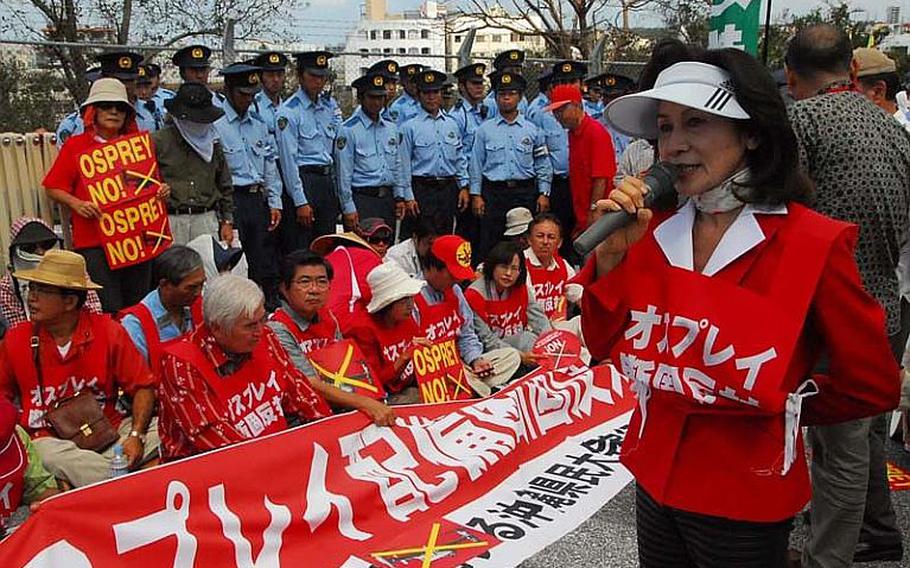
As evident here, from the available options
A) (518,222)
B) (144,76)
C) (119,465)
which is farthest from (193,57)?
(119,465)

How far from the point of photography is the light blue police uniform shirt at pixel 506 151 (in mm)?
7922

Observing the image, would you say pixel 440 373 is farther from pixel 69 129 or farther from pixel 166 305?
pixel 69 129

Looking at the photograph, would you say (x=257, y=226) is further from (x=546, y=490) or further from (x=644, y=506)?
(x=644, y=506)

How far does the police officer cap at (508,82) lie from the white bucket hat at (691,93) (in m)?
6.44

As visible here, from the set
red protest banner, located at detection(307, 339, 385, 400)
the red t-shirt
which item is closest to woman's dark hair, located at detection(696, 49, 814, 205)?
red protest banner, located at detection(307, 339, 385, 400)

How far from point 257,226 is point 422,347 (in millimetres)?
2416

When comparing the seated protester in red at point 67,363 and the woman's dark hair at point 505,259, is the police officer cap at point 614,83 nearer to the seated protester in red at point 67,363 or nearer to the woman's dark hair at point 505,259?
the woman's dark hair at point 505,259

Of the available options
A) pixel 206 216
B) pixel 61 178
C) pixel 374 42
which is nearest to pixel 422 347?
pixel 206 216

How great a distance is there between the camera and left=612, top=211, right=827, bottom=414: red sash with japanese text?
158 centimetres

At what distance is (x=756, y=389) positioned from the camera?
158cm

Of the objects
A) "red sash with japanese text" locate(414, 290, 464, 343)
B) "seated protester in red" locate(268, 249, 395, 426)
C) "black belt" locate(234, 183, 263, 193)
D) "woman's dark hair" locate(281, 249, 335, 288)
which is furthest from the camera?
"black belt" locate(234, 183, 263, 193)

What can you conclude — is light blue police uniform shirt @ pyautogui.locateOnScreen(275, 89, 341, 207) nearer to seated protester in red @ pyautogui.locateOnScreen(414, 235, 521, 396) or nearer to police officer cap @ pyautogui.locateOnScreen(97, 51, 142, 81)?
police officer cap @ pyautogui.locateOnScreen(97, 51, 142, 81)

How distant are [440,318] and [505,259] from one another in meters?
0.78

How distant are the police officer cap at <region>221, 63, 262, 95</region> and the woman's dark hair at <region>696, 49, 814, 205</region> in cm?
503
